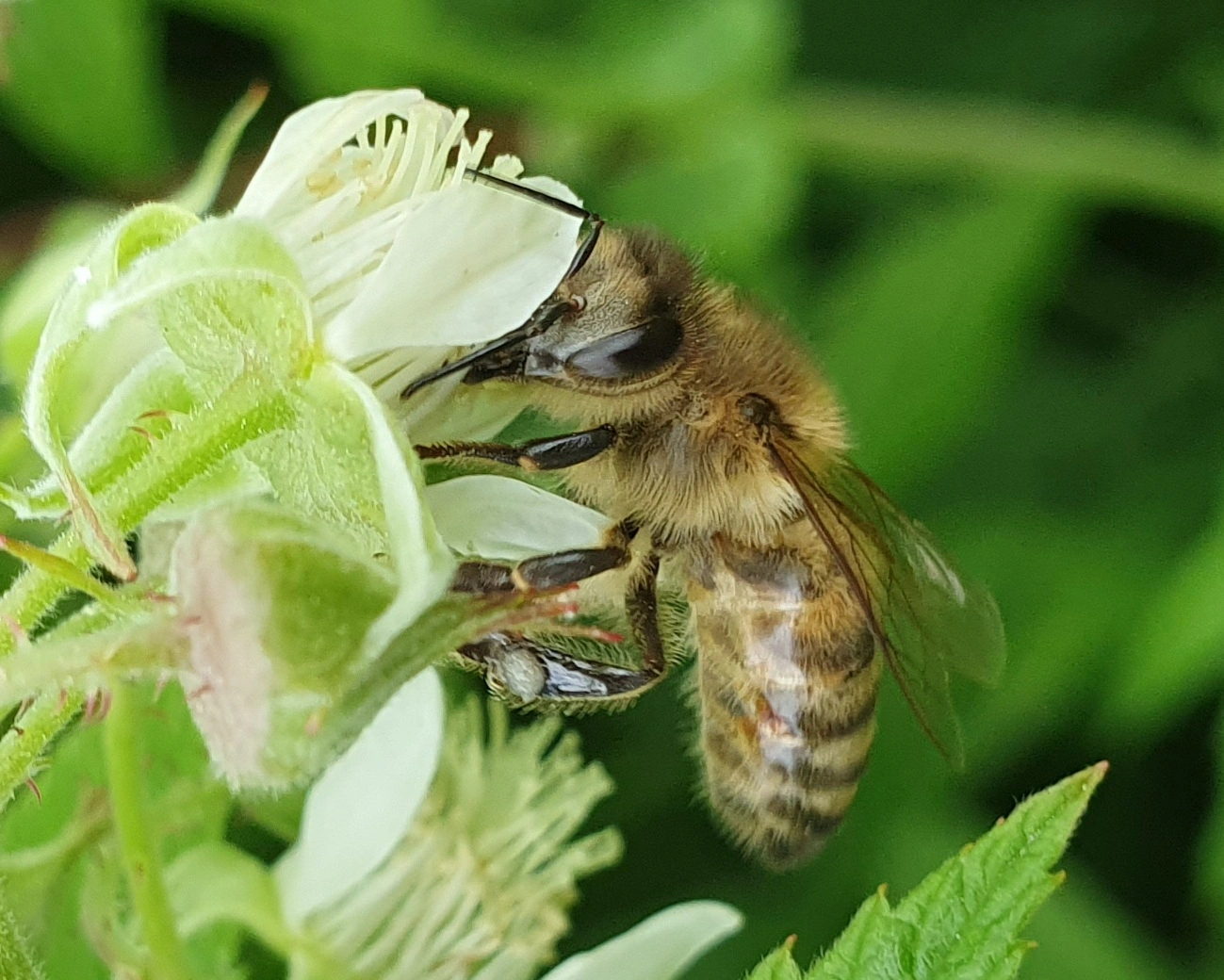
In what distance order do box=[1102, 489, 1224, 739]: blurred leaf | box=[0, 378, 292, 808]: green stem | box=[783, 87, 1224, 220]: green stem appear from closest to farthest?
box=[0, 378, 292, 808]: green stem
box=[1102, 489, 1224, 739]: blurred leaf
box=[783, 87, 1224, 220]: green stem

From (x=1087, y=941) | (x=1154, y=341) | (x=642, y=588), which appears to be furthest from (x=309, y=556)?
(x=1154, y=341)

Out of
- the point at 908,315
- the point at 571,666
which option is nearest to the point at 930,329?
the point at 908,315

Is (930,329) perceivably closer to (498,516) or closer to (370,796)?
(370,796)

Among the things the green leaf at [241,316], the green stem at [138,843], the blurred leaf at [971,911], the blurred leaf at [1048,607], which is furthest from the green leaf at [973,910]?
the blurred leaf at [1048,607]

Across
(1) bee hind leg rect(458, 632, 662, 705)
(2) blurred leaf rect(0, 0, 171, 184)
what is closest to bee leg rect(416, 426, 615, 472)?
(1) bee hind leg rect(458, 632, 662, 705)

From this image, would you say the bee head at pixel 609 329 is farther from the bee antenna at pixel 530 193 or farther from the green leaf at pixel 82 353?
the green leaf at pixel 82 353

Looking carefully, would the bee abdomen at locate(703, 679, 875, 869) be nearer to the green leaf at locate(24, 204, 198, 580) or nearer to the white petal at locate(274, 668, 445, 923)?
the white petal at locate(274, 668, 445, 923)
